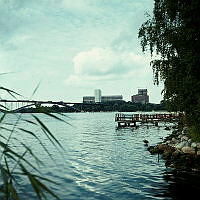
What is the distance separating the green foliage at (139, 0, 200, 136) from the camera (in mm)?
16328

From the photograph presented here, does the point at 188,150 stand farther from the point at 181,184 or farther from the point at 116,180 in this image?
the point at 116,180

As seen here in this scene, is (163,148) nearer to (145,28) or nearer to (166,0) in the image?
(145,28)

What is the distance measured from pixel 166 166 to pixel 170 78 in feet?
18.5

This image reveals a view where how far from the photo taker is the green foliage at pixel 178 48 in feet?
53.6

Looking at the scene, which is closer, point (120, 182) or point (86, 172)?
point (120, 182)

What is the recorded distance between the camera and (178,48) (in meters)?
17.9

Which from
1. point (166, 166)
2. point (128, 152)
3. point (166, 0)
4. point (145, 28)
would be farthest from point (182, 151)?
point (166, 0)

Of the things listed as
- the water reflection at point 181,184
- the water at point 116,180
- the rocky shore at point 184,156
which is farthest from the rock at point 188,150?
the water reflection at point 181,184

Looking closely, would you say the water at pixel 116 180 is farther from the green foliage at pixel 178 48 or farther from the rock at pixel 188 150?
the green foliage at pixel 178 48

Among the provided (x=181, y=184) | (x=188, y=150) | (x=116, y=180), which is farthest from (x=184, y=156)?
(x=116, y=180)

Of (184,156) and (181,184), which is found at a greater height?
(184,156)

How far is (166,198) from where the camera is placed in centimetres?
1229

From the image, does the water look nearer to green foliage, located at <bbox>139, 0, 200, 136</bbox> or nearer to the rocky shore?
the rocky shore

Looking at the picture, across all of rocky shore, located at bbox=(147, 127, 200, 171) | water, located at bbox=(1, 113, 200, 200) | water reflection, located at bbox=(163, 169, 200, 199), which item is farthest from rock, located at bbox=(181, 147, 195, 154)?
water reflection, located at bbox=(163, 169, 200, 199)
